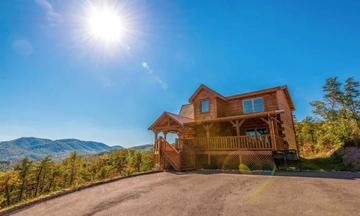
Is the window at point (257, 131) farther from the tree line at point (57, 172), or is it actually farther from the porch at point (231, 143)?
the tree line at point (57, 172)

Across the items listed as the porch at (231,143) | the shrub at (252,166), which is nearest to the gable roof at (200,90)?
the porch at (231,143)

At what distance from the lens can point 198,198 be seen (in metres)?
6.00

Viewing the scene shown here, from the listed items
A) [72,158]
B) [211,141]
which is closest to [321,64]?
[211,141]

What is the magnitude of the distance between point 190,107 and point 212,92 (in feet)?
16.9

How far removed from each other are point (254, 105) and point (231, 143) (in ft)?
13.8

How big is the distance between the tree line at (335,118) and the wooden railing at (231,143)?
6.98 metres

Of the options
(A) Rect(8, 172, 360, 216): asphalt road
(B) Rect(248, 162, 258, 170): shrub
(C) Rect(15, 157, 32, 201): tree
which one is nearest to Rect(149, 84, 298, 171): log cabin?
(B) Rect(248, 162, 258, 170): shrub

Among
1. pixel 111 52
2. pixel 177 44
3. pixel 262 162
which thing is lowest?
pixel 262 162

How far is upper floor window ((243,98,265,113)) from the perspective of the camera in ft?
50.8

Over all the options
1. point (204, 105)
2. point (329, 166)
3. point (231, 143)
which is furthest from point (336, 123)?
point (204, 105)

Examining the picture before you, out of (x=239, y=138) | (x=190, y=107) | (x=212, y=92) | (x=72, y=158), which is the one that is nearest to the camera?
(x=239, y=138)

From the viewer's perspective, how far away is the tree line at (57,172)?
48.4 feet

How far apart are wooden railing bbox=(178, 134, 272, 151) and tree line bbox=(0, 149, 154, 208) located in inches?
204

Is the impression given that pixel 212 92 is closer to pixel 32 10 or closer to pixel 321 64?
pixel 321 64
